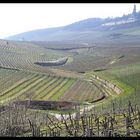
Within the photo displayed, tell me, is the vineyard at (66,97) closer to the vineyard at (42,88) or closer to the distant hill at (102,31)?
the vineyard at (42,88)

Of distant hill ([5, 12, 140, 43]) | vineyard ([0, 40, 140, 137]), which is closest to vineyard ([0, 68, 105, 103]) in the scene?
vineyard ([0, 40, 140, 137])

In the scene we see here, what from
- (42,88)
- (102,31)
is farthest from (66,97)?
(102,31)

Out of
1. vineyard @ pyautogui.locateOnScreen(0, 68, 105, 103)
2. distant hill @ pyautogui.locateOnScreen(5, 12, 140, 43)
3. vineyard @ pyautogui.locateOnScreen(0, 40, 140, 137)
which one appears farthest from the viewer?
distant hill @ pyautogui.locateOnScreen(5, 12, 140, 43)

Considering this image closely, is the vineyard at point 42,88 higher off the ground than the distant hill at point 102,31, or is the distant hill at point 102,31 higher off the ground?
the distant hill at point 102,31

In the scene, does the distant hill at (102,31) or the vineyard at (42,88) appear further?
the distant hill at (102,31)

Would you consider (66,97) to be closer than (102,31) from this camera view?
Yes

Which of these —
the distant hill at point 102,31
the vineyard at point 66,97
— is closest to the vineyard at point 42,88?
the vineyard at point 66,97

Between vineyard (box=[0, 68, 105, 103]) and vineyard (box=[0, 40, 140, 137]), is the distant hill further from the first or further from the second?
vineyard (box=[0, 68, 105, 103])

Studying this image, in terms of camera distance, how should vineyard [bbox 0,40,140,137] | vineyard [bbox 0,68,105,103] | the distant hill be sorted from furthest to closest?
the distant hill
vineyard [bbox 0,68,105,103]
vineyard [bbox 0,40,140,137]

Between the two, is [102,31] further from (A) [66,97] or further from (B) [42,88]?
(A) [66,97]

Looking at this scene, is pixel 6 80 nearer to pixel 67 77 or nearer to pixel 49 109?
pixel 67 77

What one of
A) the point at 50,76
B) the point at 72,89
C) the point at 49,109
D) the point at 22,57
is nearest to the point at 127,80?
the point at 72,89

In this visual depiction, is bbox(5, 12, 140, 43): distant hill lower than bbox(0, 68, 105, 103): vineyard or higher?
higher
